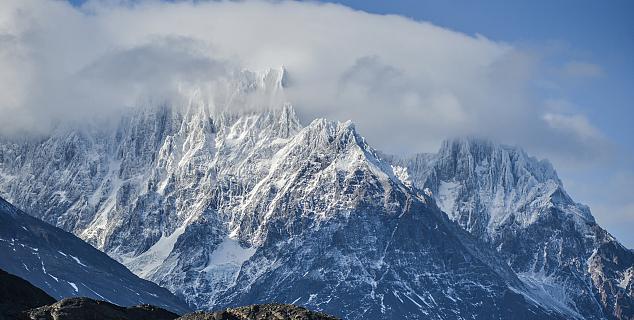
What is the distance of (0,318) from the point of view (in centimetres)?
19600
